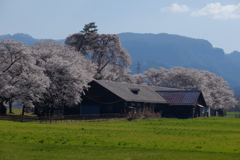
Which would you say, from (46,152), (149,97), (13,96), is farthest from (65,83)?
(46,152)

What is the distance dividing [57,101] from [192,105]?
2829 centimetres

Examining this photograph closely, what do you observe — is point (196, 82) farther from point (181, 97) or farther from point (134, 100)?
point (134, 100)

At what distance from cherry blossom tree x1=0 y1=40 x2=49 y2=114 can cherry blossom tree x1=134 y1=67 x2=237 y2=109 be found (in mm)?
52627

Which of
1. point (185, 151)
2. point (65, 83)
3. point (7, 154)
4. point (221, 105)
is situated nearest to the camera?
point (7, 154)

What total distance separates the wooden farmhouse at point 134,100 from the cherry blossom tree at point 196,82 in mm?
19041

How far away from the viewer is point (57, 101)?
58.1 meters

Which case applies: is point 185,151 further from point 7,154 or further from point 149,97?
point 149,97

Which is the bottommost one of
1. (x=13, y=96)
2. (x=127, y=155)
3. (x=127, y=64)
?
(x=127, y=155)

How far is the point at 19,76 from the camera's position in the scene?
175 ft

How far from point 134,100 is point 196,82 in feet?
137

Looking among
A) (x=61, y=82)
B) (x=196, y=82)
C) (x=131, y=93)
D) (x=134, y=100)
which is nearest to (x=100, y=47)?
(x=131, y=93)

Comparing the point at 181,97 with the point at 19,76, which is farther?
the point at 181,97

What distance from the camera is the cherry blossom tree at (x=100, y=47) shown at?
84000mm

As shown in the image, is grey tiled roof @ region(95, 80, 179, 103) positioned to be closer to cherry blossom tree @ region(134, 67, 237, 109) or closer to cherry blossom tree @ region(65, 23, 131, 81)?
cherry blossom tree @ region(65, 23, 131, 81)
